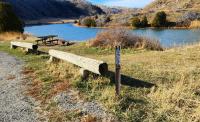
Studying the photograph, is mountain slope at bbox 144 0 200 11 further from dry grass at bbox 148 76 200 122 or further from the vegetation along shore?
dry grass at bbox 148 76 200 122

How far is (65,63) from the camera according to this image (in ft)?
49.3

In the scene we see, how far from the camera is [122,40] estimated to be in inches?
945

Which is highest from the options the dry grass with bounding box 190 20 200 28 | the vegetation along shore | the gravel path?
the vegetation along shore

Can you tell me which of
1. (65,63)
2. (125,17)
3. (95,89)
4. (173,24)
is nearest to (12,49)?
(65,63)

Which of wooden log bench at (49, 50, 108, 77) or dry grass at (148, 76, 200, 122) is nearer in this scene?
dry grass at (148, 76, 200, 122)

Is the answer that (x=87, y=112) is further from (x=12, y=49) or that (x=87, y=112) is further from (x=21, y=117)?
(x=12, y=49)

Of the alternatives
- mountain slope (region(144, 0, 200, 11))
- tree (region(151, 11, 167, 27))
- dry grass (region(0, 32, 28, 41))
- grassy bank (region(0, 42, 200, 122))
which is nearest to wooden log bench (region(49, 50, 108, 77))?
grassy bank (region(0, 42, 200, 122))

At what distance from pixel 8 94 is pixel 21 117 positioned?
2.49 meters

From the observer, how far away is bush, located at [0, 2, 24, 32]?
4125 centimetres

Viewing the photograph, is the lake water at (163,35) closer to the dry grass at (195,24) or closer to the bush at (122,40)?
the bush at (122,40)

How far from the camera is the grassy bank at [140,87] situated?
9.19 m

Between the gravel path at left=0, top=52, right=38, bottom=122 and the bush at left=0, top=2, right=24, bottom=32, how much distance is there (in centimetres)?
2525

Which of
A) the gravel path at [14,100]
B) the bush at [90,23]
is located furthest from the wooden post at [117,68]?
the bush at [90,23]

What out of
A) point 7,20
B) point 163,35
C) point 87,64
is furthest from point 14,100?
point 163,35
